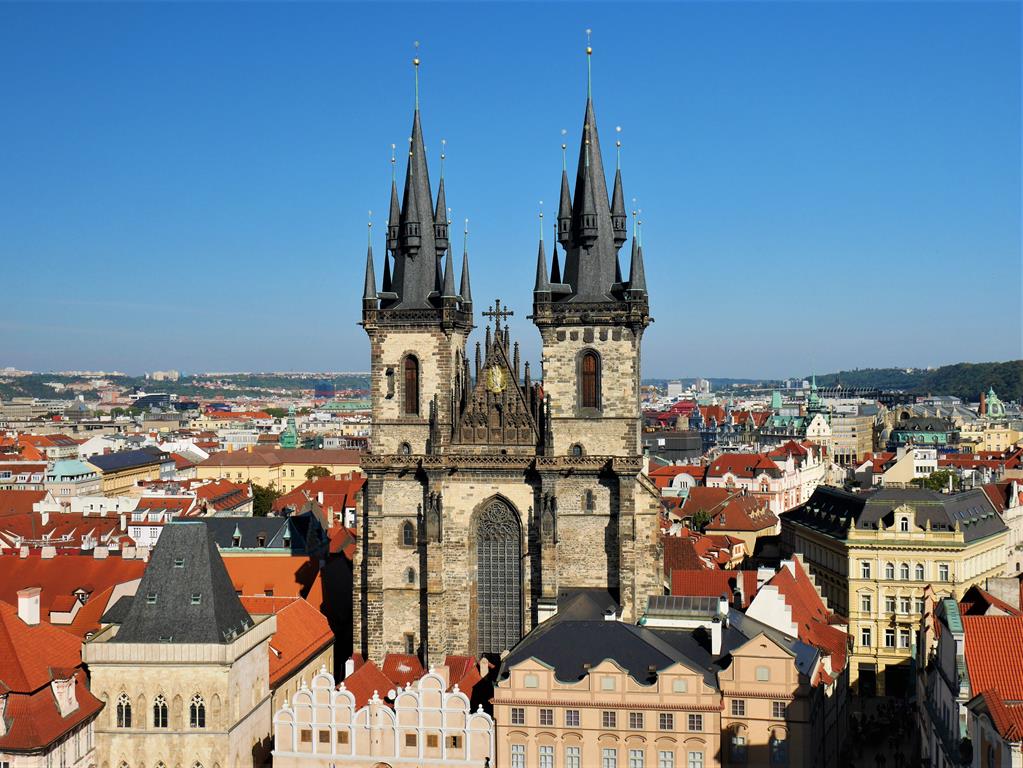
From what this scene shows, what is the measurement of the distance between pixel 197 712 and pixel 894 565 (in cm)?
5024

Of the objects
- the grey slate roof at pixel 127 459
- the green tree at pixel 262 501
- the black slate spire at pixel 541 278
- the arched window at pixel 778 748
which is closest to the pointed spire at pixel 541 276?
the black slate spire at pixel 541 278

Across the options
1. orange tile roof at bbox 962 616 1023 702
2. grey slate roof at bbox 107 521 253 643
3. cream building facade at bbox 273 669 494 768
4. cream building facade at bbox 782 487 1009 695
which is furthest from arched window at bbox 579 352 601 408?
cream building facade at bbox 782 487 1009 695

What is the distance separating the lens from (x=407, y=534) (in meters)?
65.7

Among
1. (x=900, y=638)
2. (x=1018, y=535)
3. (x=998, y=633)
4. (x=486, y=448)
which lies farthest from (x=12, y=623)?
(x=1018, y=535)

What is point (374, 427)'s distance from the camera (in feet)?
218

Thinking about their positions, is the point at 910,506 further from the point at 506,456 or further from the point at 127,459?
the point at 127,459

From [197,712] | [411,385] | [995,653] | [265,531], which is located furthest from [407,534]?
[995,653]

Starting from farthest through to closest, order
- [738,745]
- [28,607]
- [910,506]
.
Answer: [910,506], [28,607], [738,745]

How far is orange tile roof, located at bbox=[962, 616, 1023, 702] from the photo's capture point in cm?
3822

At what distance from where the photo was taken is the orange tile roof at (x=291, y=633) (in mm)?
58947

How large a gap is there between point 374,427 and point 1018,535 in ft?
214

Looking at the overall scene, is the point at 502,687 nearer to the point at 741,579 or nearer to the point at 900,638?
the point at 741,579

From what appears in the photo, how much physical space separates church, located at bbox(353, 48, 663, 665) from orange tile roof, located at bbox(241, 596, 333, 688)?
2641 mm

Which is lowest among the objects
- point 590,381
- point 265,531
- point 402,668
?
point 402,668
